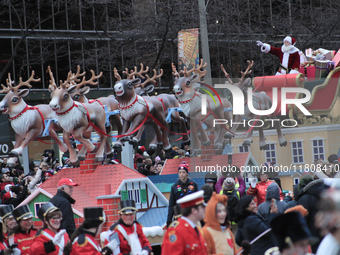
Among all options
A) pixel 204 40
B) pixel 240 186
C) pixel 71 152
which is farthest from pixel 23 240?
pixel 204 40

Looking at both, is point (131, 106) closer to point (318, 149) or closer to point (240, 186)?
point (240, 186)

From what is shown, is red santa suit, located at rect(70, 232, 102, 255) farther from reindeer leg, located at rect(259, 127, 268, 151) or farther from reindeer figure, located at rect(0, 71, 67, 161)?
reindeer figure, located at rect(0, 71, 67, 161)

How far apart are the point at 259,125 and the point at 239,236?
20.0 feet

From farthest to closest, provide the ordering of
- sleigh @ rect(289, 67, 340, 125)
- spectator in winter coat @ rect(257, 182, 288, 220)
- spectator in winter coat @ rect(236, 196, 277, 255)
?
sleigh @ rect(289, 67, 340, 125)
spectator in winter coat @ rect(257, 182, 288, 220)
spectator in winter coat @ rect(236, 196, 277, 255)

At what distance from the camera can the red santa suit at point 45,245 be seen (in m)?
7.46

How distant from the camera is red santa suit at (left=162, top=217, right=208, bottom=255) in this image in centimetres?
614

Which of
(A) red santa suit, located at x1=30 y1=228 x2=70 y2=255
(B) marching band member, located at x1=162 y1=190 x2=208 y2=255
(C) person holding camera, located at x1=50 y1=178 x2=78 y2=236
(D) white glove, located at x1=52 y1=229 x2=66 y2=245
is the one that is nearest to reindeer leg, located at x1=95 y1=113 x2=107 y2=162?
(C) person holding camera, located at x1=50 y1=178 x2=78 y2=236

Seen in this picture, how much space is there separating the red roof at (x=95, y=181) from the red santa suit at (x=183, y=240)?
649cm

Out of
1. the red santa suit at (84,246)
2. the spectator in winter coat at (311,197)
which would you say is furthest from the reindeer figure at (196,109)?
the red santa suit at (84,246)

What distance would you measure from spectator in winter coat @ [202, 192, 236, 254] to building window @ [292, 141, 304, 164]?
21.7 feet

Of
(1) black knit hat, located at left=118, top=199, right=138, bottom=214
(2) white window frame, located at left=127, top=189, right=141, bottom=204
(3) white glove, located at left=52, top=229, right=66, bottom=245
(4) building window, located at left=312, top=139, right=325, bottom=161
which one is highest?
(1) black knit hat, located at left=118, top=199, right=138, bottom=214

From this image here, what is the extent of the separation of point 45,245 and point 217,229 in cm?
201

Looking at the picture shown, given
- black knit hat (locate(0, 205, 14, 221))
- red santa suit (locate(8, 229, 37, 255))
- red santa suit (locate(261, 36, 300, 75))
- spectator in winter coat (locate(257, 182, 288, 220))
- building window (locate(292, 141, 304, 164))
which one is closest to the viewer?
red santa suit (locate(8, 229, 37, 255))

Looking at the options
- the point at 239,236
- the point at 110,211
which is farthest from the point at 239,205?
the point at 110,211
